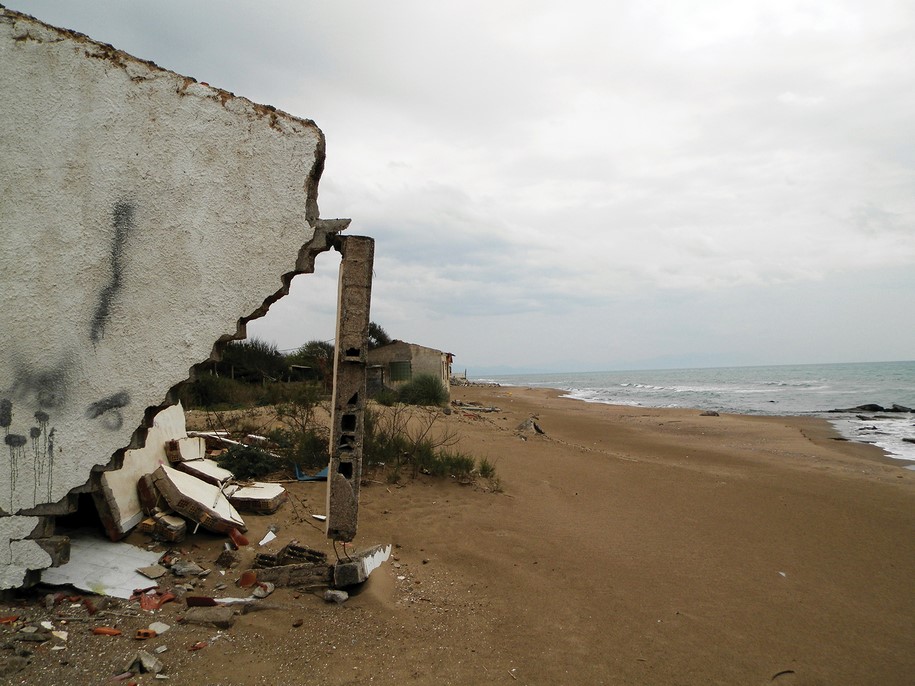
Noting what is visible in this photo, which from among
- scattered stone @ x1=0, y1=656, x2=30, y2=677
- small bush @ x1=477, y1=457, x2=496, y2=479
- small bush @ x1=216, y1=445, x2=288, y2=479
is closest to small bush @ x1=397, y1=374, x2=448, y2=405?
small bush @ x1=477, y1=457, x2=496, y2=479

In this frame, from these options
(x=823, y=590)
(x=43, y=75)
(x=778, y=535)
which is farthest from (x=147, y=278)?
(x=778, y=535)

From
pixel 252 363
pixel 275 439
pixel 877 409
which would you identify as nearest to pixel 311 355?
pixel 252 363

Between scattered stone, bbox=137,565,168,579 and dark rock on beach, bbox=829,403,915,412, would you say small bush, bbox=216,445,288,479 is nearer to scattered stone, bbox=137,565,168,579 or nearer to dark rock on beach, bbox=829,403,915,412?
scattered stone, bbox=137,565,168,579

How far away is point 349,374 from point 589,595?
2.74 meters

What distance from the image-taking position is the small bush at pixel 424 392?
20672 mm

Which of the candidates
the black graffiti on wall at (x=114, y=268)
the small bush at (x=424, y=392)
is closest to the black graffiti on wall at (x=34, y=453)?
the black graffiti on wall at (x=114, y=268)

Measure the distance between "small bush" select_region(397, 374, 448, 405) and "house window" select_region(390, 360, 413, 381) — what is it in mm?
1760

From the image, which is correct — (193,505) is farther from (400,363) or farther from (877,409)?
(877,409)

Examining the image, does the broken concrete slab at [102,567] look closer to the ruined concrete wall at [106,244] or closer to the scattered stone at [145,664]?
the ruined concrete wall at [106,244]

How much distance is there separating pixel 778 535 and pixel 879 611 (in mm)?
1950

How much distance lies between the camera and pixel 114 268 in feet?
13.1

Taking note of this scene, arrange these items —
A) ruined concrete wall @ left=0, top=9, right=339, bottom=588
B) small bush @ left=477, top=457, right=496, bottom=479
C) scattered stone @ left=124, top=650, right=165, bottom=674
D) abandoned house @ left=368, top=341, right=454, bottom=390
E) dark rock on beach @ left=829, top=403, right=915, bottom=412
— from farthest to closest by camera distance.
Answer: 1. dark rock on beach @ left=829, top=403, right=915, bottom=412
2. abandoned house @ left=368, top=341, right=454, bottom=390
3. small bush @ left=477, top=457, right=496, bottom=479
4. ruined concrete wall @ left=0, top=9, right=339, bottom=588
5. scattered stone @ left=124, top=650, right=165, bottom=674

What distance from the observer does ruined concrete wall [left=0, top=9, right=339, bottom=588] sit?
12.7ft

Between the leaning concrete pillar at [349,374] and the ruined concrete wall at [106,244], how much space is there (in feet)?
1.55
